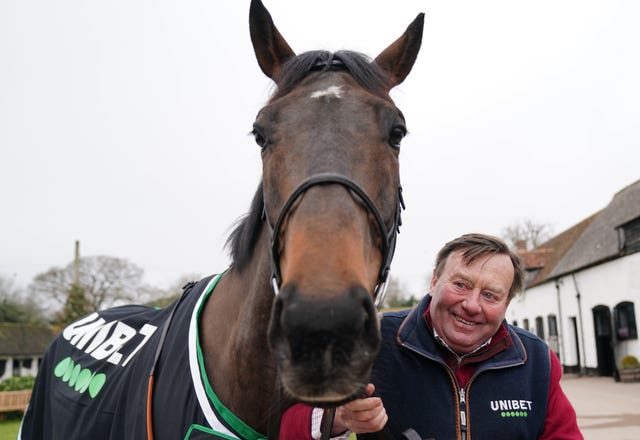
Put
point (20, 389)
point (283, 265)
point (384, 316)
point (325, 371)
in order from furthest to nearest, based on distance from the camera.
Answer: point (20, 389) → point (384, 316) → point (283, 265) → point (325, 371)

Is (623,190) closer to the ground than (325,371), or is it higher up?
higher up

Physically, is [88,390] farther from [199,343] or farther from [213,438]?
[213,438]

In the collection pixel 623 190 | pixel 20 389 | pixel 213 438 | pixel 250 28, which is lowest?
pixel 20 389

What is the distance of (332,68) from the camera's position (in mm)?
2629

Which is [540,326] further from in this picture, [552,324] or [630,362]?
[630,362]

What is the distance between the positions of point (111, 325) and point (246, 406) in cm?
205

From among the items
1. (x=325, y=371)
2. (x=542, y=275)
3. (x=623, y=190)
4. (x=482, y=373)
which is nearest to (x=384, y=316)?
(x=482, y=373)

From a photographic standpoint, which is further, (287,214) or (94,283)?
(94,283)

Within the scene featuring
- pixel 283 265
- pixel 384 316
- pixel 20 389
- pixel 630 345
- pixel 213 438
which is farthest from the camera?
pixel 630 345

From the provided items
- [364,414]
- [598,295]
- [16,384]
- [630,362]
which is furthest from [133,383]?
[598,295]

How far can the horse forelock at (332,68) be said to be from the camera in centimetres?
255

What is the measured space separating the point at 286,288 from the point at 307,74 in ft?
4.24

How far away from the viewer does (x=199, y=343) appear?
281 cm

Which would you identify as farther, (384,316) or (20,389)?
(20,389)
